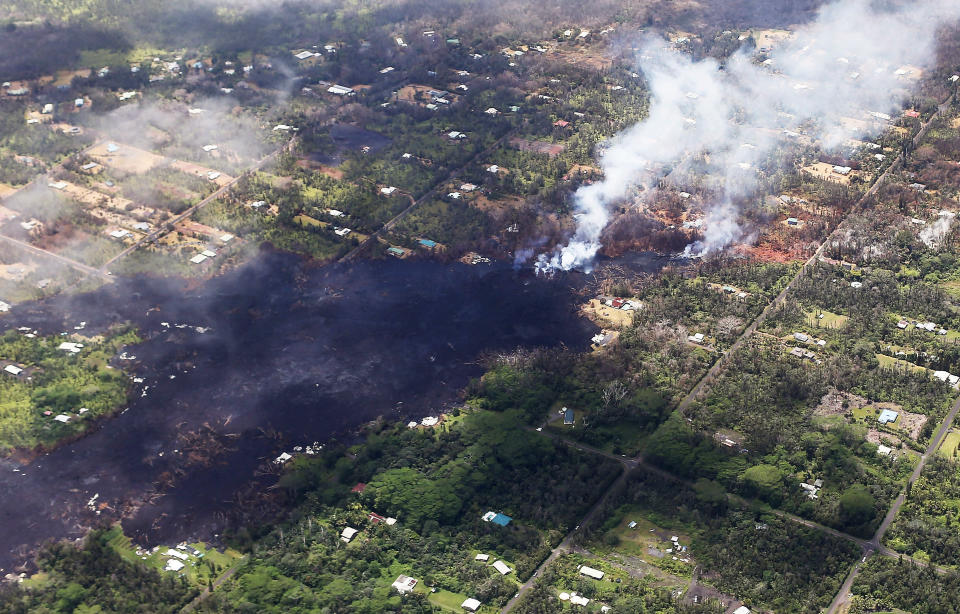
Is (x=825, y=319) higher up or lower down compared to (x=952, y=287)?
lower down

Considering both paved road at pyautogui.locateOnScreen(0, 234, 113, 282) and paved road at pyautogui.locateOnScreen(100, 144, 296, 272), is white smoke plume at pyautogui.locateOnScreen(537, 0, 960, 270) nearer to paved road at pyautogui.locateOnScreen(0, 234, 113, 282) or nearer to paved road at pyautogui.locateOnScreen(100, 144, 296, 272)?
paved road at pyautogui.locateOnScreen(100, 144, 296, 272)

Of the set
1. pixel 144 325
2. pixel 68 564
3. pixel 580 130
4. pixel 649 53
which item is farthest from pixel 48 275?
pixel 649 53

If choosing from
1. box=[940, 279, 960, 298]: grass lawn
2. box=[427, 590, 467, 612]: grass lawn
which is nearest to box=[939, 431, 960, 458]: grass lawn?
box=[940, 279, 960, 298]: grass lawn

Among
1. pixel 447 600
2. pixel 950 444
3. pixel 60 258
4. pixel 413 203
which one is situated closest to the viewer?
pixel 447 600

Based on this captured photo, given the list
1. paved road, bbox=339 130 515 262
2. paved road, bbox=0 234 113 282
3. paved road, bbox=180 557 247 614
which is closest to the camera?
paved road, bbox=180 557 247 614

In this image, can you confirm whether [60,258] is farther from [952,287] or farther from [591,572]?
[952,287]

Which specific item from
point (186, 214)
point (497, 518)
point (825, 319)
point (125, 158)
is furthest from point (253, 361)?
point (825, 319)
